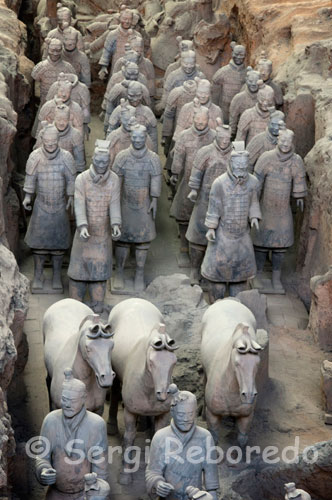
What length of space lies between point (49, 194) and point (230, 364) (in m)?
3.59

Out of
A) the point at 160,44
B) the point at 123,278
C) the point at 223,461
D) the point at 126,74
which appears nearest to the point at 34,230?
the point at 123,278

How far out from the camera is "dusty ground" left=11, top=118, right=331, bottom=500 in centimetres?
1060

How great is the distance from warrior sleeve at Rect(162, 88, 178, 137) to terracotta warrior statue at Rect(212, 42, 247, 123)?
101 cm

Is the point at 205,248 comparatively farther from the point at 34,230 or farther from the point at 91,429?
the point at 91,429

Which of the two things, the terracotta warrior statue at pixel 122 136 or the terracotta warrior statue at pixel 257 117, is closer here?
the terracotta warrior statue at pixel 122 136

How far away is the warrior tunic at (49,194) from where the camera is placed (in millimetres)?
13031

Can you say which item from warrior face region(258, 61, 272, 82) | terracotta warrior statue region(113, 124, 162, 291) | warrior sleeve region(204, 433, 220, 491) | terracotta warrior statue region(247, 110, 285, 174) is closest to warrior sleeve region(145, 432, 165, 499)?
warrior sleeve region(204, 433, 220, 491)

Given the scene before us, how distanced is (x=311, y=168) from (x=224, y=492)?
14.5ft

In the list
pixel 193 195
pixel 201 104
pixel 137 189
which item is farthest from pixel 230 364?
pixel 201 104

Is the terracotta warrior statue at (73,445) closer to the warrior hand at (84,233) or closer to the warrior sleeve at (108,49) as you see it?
the warrior hand at (84,233)

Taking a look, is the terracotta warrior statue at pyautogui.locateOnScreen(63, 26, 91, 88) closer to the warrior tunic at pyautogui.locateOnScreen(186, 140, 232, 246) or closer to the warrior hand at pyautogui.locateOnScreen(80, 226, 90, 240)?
the warrior tunic at pyautogui.locateOnScreen(186, 140, 232, 246)

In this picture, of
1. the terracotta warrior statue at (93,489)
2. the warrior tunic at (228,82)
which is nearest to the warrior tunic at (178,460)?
the terracotta warrior statue at (93,489)

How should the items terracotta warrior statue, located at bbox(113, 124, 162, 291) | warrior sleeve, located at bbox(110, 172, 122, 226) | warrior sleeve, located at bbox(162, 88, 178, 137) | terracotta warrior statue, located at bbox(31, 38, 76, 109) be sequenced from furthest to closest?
terracotta warrior statue, located at bbox(31, 38, 76, 109)
warrior sleeve, located at bbox(162, 88, 178, 137)
terracotta warrior statue, located at bbox(113, 124, 162, 291)
warrior sleeve, located at bbox(110, 172, 122, 226)

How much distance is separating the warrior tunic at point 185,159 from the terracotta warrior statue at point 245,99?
1.30 m
